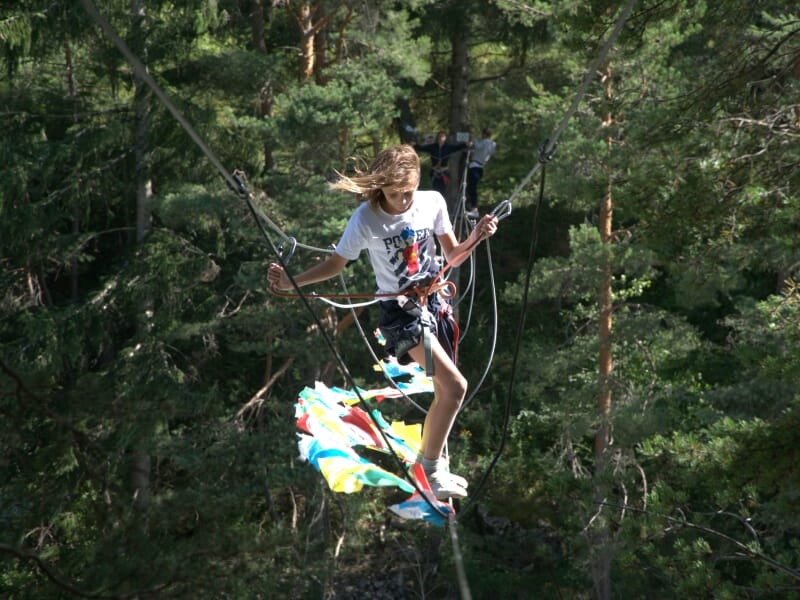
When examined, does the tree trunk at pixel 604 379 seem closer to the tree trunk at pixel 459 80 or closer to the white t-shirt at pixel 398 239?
the tree trunk at pixel 459 80

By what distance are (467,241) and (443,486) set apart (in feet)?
3.36

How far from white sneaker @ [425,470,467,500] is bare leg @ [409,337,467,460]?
8 cm

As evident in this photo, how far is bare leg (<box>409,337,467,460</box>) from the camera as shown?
4.12 meters

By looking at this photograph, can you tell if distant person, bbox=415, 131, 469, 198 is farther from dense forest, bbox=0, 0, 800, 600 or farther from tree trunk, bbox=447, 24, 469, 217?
tree trunk, bbox=447, 24, 469, 217

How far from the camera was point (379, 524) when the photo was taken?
48.9ft

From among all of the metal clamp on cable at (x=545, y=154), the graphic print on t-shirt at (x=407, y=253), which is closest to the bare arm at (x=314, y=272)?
the graphic print on t-shirt at (x=407, y=253)

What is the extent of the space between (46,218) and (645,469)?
8093mm

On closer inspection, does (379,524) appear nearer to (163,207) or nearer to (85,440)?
(163,207)

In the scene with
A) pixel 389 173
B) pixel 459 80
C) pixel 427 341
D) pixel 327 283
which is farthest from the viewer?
pixel 459 80

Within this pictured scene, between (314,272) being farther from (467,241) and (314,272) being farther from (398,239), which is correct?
(467,241)

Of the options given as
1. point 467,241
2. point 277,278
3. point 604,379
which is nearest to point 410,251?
point 467,241

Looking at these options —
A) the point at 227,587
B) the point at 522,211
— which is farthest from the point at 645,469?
the point at 227,587

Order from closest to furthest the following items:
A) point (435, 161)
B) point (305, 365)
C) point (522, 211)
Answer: point (435, 161) → point (305, 365) → point (522, 211)

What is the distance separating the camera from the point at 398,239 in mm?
4188
